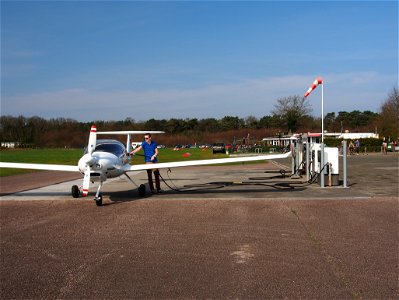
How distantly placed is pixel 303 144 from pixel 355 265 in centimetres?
1351

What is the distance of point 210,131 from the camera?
120 meters

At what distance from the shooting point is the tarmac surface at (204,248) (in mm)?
4762

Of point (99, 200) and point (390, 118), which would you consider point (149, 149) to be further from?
point (390, 118)

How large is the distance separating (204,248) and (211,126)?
118 metres

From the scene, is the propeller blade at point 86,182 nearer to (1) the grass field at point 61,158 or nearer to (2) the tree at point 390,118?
(1) the grass field at point 61,158

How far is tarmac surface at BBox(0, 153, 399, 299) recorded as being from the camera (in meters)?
4.76

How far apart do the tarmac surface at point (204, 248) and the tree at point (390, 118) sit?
57057 millimetres

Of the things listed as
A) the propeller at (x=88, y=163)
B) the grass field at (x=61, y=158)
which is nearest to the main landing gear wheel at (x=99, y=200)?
the propeller at (x=88, y=163)

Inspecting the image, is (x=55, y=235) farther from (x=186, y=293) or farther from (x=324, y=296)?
(x=324, y=296)

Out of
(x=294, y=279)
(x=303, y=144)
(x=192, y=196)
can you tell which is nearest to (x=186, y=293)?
(x=294, y=279)

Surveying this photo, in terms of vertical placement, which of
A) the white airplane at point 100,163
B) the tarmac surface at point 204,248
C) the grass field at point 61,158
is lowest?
the grass field at point 61,158

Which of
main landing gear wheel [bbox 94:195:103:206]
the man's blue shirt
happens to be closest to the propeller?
main landing gear wheel [bbox 94:195:103:206]

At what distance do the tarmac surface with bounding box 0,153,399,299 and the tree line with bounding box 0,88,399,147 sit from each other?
58.2 metres

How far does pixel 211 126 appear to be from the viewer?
124 m
